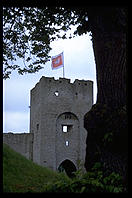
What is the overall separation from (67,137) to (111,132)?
81.4 feet

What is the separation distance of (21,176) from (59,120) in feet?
75.1

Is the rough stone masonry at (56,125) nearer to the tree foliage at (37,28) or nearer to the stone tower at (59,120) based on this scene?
the stone tower at (59,120)

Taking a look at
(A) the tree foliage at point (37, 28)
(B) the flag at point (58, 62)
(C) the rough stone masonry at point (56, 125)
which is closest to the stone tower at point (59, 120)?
(C) the rough stone masonry at point (56, 125)

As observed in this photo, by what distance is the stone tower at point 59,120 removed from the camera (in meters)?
27.6

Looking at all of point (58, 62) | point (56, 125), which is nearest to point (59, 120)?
point (56, 125)

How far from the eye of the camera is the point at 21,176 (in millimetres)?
6016

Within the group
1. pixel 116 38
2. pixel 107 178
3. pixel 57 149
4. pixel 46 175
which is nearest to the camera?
pixel 107 178

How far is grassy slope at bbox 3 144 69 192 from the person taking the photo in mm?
5176

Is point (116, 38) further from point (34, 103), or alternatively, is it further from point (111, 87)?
point (34, 103)

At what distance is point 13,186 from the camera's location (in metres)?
5.18

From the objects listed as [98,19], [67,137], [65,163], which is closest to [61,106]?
[67,137]

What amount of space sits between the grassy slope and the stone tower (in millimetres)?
20354

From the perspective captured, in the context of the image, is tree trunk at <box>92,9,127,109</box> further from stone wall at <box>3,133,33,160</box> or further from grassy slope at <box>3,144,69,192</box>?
stone wall at <box>3,133,33,160</box>

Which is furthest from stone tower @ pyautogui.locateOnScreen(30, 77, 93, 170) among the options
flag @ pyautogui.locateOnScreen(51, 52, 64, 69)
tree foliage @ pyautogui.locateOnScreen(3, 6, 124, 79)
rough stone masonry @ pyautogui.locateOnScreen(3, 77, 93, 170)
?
tree foliage @ pyautogui.locateOnScreen(3, 6, 124, 79)
